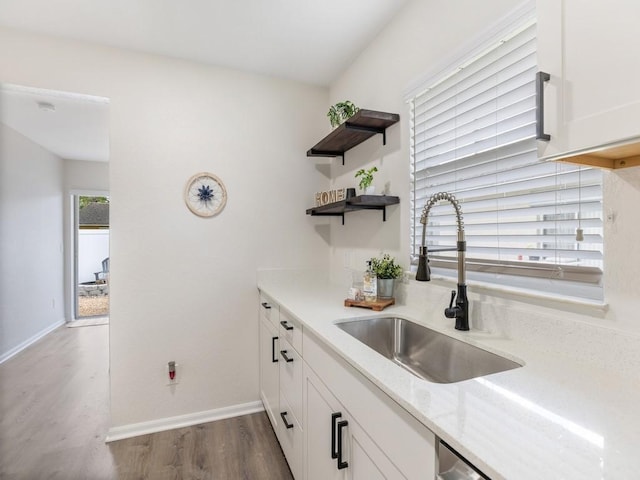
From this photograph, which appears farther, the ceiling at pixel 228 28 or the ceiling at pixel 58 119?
the ceiling at pixel 58 119

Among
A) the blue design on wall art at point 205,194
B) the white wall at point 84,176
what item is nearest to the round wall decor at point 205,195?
the blue design on wall art at point 205,194

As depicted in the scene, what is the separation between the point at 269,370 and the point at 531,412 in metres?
1.76

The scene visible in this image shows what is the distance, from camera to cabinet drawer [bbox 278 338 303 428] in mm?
1600

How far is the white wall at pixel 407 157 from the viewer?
907 millimetres

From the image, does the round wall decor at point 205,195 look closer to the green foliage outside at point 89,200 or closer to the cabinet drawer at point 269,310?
the cabinet drawer at point 269,310

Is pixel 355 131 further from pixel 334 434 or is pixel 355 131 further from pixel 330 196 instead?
pixel 334 434

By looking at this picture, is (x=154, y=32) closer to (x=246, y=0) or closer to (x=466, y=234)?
(x=246, y=0)

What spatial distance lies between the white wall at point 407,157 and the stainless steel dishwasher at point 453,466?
0.63 m

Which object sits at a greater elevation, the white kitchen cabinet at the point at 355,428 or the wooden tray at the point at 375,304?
the wooden tray at the point at 375,304

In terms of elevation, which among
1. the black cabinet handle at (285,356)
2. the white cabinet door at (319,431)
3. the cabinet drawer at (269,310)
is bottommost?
the white cabinet door at (319,431)

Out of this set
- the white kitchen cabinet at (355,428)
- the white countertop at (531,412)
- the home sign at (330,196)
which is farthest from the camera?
the home sign at (330,196)

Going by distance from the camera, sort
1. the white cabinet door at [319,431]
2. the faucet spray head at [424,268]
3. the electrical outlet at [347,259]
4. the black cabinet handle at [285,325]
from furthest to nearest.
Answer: the electrical outlet at [347,259] → the black cabinet handle at [285,325] → the faucet spray head at [424,268] → the white cabinet door at [319,431]

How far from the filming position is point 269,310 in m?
2.21

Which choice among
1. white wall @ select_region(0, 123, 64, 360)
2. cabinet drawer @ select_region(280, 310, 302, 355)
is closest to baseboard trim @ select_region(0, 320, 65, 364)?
white wall @ select_region(0, 123, 64, 360)
